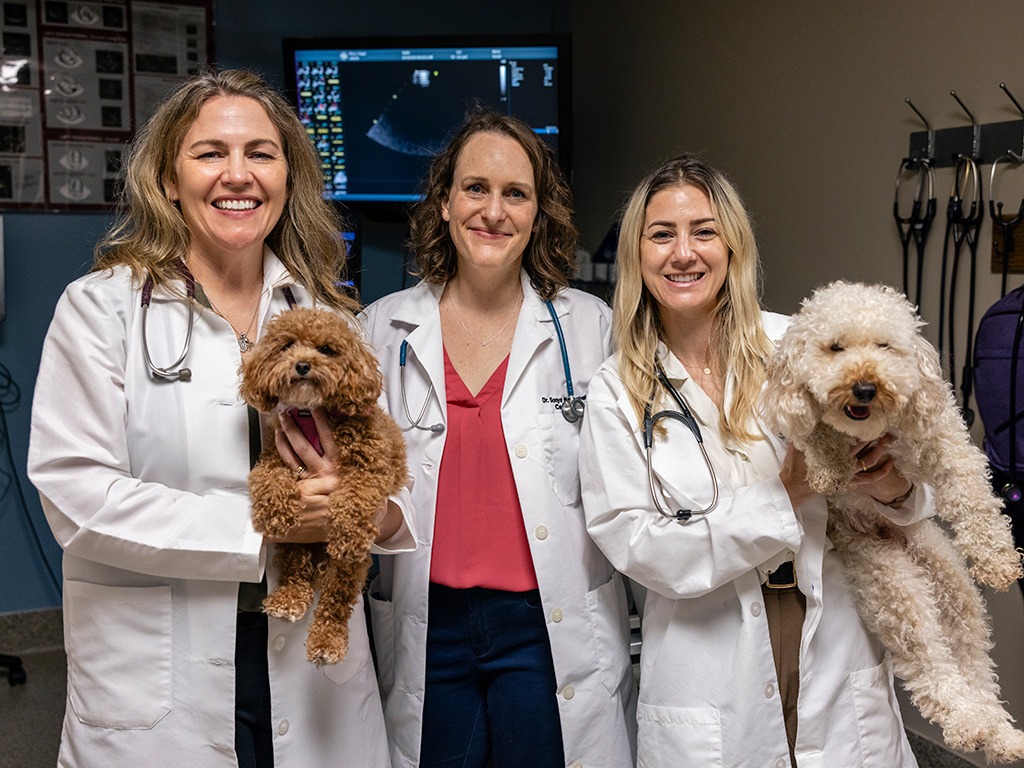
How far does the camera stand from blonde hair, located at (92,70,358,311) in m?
1.55

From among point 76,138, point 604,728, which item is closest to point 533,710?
point 604,728

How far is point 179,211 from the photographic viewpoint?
5.24 ft

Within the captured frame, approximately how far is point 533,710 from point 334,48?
9.10ft

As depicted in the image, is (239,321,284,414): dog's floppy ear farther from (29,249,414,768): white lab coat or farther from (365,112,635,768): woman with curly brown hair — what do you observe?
(365,112,635,768): woman with curly brown hair

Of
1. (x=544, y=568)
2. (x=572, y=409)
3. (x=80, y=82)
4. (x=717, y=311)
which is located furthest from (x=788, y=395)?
(x=80, y=82)

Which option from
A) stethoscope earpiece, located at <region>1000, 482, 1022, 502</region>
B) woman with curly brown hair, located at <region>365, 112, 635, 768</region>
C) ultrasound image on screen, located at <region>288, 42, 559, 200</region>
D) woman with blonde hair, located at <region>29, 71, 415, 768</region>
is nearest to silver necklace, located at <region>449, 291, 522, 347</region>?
woman with curly brown hair, located at <region>365, 112, 635, 768</region>

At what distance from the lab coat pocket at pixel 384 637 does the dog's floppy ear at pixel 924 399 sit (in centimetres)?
109

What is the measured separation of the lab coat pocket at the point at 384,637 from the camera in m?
1.87

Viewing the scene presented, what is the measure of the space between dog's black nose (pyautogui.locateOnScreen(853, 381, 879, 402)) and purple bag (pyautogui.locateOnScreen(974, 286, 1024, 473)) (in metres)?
0.70

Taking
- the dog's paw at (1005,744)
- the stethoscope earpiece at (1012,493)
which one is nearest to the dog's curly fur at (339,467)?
the dog's paw at (1005,744)

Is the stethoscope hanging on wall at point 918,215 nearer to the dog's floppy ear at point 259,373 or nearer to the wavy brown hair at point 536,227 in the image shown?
the wavy brown hair at point 536,227

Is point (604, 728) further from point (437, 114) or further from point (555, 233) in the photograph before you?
point (437, 114)

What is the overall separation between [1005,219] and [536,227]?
4.38 feet

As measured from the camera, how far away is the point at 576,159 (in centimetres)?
462
